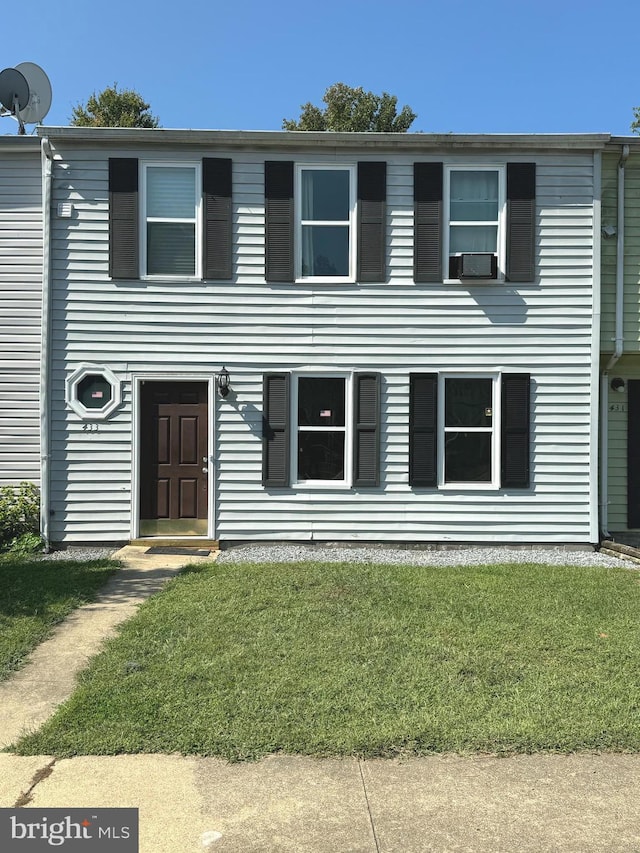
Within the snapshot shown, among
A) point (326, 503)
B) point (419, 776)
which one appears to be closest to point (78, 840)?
point (419, 776)

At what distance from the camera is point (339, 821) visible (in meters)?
2.96

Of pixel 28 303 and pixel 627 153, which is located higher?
pixel 627 153

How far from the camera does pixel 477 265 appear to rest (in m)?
8.90

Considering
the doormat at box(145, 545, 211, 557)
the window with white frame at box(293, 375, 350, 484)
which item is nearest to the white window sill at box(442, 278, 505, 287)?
the window with white frame at box(293, 375, 350, 484)

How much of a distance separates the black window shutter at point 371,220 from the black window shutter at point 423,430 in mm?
1538

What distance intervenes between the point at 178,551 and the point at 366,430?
2950mm

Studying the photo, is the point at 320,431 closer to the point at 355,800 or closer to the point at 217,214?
→ the point at 217,214

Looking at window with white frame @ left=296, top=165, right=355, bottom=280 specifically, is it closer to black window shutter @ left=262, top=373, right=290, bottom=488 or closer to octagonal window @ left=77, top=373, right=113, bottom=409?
black window shutter @ left=262, top=373, right=290, bottom=488

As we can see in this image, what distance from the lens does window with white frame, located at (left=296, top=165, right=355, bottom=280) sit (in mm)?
9102

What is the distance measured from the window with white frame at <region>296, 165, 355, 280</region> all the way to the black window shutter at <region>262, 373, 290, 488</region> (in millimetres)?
1552

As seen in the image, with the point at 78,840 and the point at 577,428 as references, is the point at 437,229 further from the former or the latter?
the point at 78,840

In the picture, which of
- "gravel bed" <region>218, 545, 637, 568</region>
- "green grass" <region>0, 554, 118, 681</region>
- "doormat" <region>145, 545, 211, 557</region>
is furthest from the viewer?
"doormat" <region>145, 545, 211, 557</region>

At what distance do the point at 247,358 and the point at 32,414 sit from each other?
316cm

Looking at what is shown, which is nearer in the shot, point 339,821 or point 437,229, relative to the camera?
point 339,821
